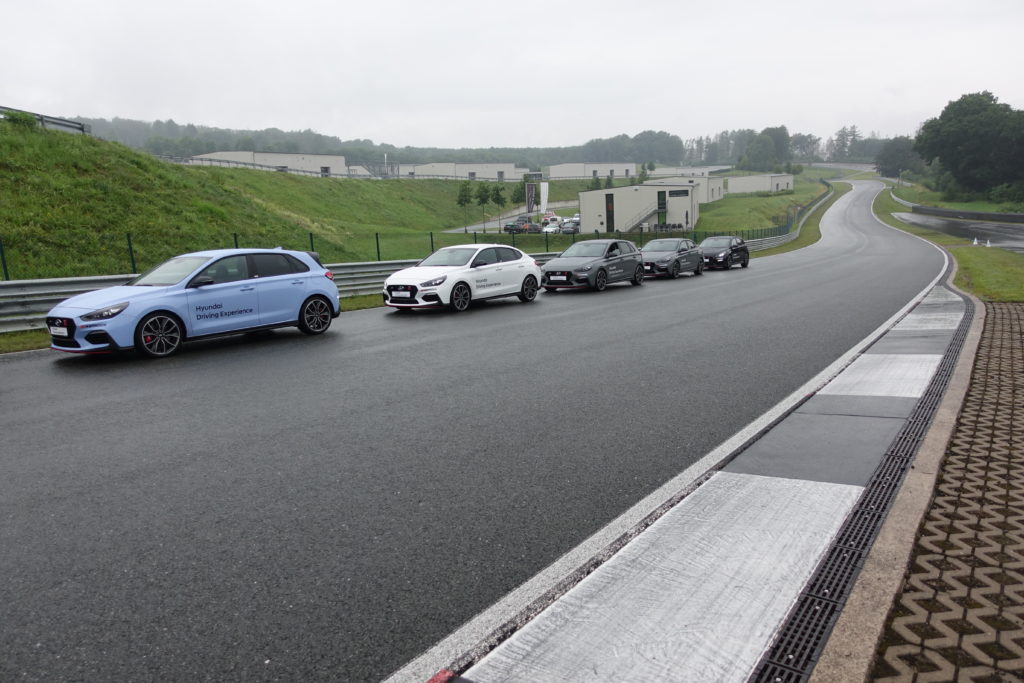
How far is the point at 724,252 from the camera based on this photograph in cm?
3016

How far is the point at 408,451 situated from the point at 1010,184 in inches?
4658

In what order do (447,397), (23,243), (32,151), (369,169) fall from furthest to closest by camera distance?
1. (369,169)
2. (32,151)
3. (23,243)
4. (447,397)

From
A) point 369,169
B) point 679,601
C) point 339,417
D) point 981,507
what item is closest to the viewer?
point 679,601

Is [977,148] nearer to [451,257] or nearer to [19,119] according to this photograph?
[451,257]

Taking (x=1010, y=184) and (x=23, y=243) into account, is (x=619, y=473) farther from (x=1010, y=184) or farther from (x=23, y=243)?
(x=1010, y=184)

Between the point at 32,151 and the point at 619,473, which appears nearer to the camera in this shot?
the point at 619,473

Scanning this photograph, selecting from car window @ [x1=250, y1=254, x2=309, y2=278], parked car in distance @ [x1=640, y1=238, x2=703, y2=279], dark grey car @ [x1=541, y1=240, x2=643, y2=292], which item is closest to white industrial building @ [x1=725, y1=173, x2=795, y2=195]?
parked car in distance @ [x1=640, y1=238, x2=703, y2=279]

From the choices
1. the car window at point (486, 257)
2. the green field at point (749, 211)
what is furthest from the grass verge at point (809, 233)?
the car window at point (486, 257)

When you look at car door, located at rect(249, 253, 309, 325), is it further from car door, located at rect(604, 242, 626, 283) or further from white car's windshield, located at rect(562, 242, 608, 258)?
car door, located at rect(604, 242, 626, 283)

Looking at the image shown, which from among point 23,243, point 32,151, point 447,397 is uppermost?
point 32,151

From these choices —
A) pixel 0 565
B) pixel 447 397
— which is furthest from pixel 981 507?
pixel 0 565

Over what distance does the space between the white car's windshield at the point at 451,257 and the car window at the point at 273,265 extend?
4.70 meters

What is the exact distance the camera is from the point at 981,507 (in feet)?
13.5

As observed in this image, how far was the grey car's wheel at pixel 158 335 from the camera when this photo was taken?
9.88 m
